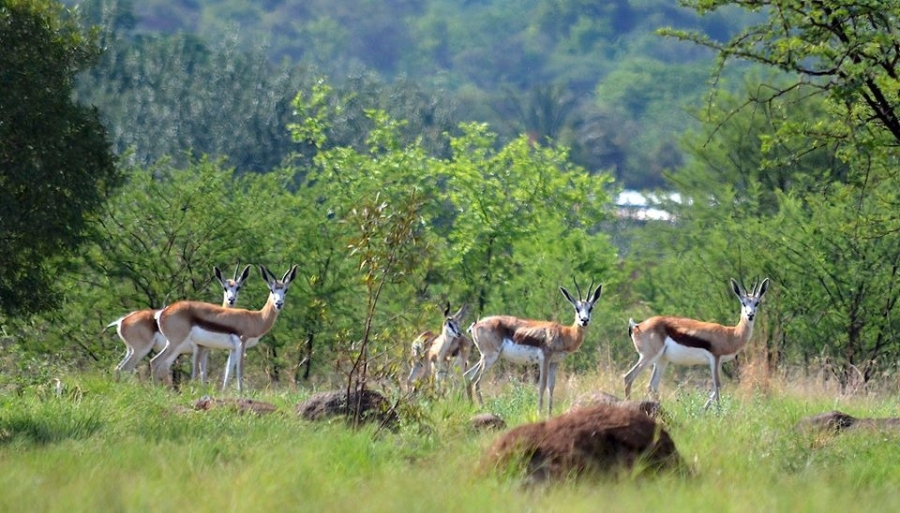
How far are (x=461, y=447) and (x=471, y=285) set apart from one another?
673 inches

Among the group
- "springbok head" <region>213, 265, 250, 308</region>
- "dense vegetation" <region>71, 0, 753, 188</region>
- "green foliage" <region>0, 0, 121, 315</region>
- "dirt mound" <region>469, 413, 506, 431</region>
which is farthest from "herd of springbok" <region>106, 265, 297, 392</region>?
"dense vegetation" <region>71, 0, 753, 188</region>

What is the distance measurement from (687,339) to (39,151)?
857 cm

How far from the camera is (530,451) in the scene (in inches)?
375

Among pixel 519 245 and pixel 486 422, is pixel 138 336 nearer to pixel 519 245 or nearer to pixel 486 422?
pixel 486 422

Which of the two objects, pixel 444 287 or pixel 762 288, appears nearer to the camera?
pixel 762 288

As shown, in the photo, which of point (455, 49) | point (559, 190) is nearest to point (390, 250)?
point (559, 190)

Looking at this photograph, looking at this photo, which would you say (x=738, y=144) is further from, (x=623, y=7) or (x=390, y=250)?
(x=623, y=7)

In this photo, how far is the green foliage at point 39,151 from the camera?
1272 cm

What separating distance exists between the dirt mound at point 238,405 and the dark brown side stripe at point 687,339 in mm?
6543

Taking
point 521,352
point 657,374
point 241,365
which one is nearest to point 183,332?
point 241,365

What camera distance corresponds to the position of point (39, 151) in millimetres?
12891

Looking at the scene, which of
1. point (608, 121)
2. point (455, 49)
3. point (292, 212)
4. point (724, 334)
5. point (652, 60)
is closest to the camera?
point (724, 334)

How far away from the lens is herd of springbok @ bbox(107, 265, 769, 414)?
17.3 meters

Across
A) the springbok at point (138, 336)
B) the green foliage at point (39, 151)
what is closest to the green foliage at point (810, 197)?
the green foliage at point (39, 151)
